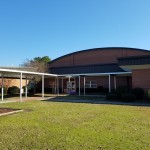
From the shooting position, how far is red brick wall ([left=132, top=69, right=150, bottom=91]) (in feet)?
72.5

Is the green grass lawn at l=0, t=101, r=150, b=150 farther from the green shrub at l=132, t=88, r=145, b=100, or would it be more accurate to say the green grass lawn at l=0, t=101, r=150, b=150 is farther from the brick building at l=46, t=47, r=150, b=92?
the brick building at l=46, t=47, r=150, b=92

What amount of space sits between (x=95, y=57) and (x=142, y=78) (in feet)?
55.4

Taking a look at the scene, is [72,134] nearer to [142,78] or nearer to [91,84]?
[142,78]

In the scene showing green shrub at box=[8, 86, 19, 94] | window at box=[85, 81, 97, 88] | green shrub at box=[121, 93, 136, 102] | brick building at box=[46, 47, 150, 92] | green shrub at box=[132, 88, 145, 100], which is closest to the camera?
green shrub at box=[121, 93, 136, 102]

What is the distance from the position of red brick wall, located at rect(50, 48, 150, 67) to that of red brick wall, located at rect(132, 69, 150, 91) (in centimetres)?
1373

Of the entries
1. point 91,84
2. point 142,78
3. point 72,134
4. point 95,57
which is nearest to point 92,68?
point 95,57

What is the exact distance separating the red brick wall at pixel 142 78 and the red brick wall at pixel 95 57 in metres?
13.7

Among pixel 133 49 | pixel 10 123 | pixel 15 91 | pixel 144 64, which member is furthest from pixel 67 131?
pixel 133 49

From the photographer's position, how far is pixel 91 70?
37062mm

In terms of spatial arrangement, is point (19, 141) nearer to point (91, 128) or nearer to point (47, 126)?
point (47, 126)

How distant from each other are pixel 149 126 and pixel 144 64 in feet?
37.8

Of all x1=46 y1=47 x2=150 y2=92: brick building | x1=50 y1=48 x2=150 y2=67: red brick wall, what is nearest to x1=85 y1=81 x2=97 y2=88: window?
x1=46 y1=47 x2=150 y2=92: brick building

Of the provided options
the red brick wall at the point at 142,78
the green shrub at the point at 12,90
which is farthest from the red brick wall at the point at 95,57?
Answer: the red brick wall at the point at 142,78

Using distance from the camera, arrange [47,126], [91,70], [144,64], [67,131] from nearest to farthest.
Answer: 1. [67,131]
2. [47,126]
3. [144,64]
4. [91,70]
